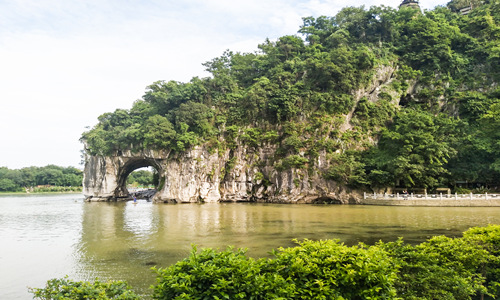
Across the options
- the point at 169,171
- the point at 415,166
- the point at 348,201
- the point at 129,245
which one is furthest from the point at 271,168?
the point at 129,245

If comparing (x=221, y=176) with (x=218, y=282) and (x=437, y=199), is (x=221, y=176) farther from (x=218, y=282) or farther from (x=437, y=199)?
(x=218, y=282)

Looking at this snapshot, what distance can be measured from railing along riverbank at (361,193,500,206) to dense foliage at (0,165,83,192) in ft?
212

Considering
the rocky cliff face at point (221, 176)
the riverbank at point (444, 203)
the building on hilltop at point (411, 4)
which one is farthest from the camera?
the building on hilltop at point (411, 4)

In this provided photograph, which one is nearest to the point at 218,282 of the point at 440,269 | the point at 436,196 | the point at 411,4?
the point at 440,269

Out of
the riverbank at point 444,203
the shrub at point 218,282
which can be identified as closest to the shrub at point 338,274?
the shrub at point 218,282

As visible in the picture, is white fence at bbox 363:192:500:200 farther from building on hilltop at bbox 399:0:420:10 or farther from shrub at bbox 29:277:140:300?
building on hilltop at bbox 399:0:420:10

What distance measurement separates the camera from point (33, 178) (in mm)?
64688

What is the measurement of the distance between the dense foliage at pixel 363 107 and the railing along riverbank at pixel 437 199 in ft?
5.05

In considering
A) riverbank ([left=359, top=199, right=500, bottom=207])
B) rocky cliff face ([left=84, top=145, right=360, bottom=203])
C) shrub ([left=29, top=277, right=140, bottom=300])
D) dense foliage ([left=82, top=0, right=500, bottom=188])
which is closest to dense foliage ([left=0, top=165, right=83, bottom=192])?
dense foliage ([left=82, top=0, right=500, bottom=188])

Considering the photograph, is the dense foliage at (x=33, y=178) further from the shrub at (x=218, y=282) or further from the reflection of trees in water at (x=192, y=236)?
the shrub at (x=218, y=282)

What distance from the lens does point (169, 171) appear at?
3212 centimetres

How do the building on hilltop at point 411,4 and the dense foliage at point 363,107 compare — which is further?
the building on hilltop at point 411,4

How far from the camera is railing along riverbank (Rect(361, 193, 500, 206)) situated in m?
22.8

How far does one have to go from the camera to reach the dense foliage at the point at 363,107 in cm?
2633
